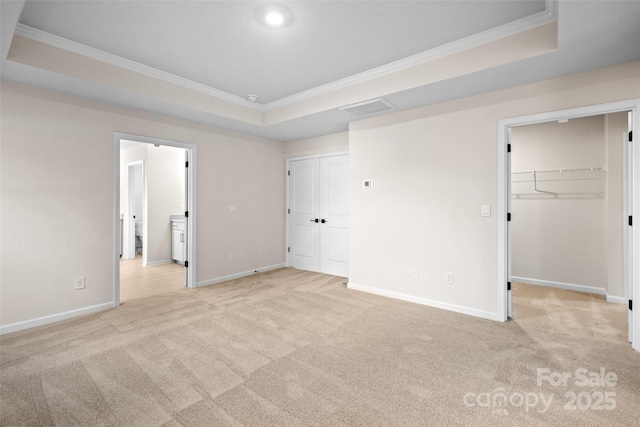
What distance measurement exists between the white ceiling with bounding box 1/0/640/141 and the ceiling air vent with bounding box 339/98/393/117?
154 mm

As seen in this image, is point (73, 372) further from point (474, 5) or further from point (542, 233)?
point (542, 233)

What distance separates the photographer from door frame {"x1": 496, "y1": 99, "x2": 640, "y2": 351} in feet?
8.34

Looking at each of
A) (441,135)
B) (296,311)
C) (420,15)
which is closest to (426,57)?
(420,15)

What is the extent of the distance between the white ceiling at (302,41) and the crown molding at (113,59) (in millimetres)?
10

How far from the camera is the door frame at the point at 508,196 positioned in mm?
2543

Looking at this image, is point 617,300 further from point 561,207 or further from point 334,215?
point 334,215

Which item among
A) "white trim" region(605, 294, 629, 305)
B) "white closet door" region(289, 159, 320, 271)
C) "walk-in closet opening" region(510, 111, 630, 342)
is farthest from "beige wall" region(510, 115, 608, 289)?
"white closet door" region(289, 159, 320, 271)

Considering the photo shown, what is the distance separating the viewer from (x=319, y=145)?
5355 millimetres

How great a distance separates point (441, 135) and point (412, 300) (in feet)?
6.76

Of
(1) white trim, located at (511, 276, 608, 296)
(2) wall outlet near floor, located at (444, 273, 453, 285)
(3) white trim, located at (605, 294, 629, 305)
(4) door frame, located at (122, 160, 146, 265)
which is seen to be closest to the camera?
(2) wall outlet near floor, located at (444, 273, 453, 285)

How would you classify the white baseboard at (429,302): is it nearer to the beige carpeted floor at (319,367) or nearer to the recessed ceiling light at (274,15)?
the beige carpeted floor at (319,367)

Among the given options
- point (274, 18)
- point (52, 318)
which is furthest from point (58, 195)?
point (274, 18)

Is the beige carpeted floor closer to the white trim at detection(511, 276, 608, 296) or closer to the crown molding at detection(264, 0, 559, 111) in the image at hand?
the white trim at detection(511, 276, 608, 296)

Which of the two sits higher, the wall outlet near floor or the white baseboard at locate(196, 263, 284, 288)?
the wall outlet near floor
